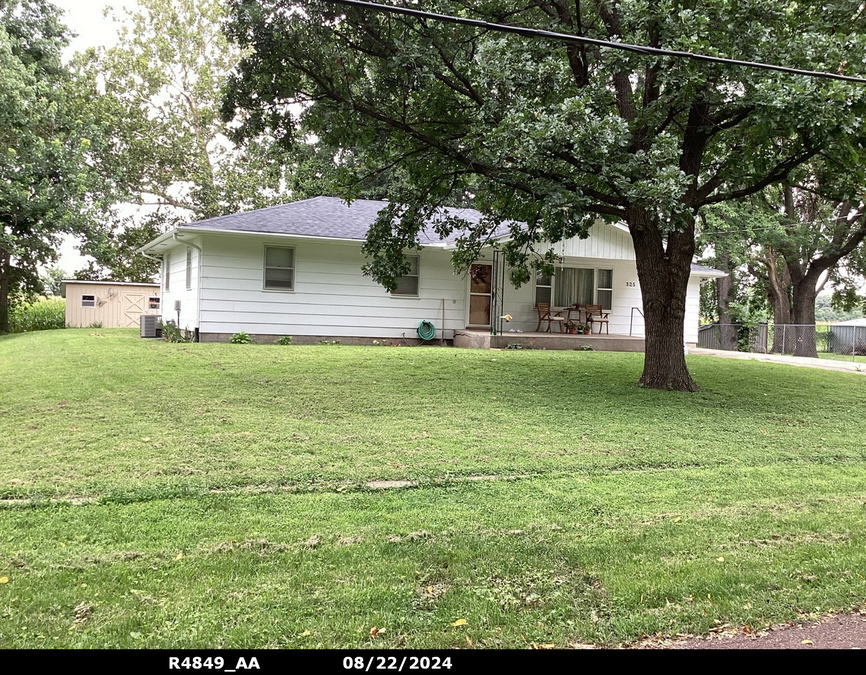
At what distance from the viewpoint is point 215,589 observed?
2.95 m

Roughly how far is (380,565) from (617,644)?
1.26 metres

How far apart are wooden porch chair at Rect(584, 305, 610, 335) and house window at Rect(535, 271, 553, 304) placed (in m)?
1.19

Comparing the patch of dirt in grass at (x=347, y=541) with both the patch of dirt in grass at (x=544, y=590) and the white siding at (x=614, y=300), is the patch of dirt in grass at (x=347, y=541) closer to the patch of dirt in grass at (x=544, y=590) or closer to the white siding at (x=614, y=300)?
the patch of dirt in grass at (x=544, y=590)

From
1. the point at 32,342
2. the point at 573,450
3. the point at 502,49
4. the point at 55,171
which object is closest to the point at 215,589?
the point at 573,450

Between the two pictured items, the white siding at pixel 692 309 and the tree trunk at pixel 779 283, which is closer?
the white siding at pixel 692 309

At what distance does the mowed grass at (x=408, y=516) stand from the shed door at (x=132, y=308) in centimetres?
1698

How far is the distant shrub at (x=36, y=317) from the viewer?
22.7 m

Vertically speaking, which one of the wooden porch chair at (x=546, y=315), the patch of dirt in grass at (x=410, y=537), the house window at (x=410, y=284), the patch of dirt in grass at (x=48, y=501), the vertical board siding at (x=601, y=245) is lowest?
the patch of dirt in grass at (x=410, y=537)

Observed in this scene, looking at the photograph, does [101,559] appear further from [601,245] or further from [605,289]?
[605,289]

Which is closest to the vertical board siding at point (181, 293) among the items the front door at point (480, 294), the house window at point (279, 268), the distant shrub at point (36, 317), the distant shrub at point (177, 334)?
the distant shrub at point (177, 334)

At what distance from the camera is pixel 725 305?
2934 centimetres

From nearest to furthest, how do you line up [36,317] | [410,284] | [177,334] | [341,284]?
[177,334], [341,284], [410,284], [36,317]

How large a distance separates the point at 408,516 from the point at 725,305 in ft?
95.5

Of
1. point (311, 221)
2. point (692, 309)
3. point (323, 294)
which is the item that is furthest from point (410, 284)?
point (692, 309)
